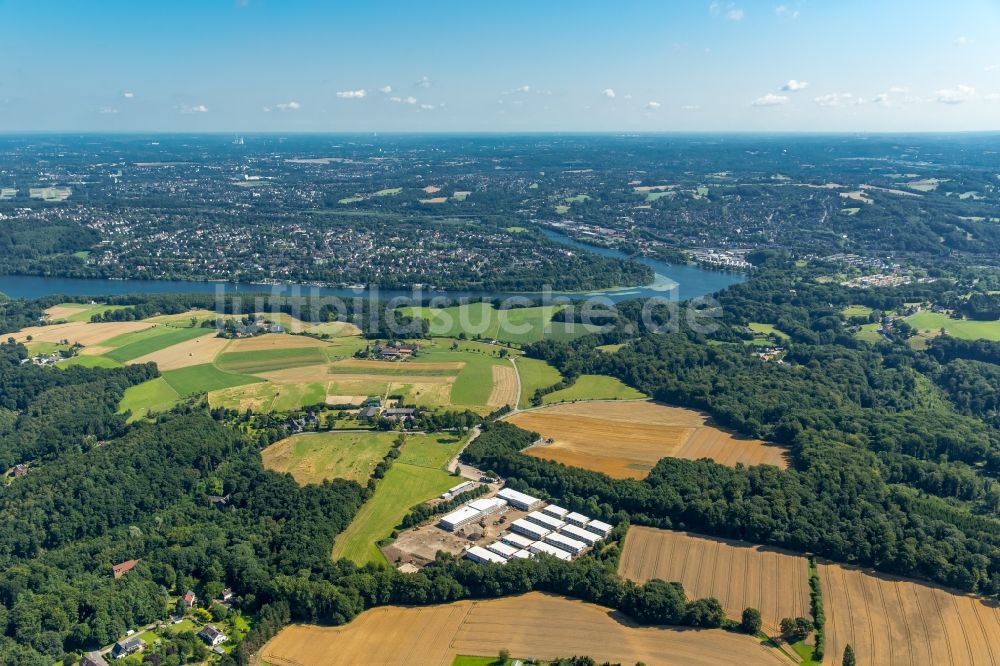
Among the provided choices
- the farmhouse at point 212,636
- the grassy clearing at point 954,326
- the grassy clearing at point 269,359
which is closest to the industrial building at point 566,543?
the farmhouse at point 212,636

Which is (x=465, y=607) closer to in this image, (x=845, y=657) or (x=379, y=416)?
(x=845, y=657)

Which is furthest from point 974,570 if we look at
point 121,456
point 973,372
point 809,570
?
point 121,456

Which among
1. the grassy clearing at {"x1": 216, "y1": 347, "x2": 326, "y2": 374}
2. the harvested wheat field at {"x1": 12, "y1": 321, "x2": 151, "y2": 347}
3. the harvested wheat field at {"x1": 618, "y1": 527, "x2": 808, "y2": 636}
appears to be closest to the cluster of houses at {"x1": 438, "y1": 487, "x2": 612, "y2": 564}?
the harvested wheat field at {"x1": 618, "y1": 527, "x2": 808, "y2": 636}

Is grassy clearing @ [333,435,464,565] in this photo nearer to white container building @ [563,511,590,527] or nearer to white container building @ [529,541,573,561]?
white container building @ [529,541,573,561]

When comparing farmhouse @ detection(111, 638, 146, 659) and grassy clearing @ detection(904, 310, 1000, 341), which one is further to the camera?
grassy clearing @ detection(904, 310, 1000, 341)

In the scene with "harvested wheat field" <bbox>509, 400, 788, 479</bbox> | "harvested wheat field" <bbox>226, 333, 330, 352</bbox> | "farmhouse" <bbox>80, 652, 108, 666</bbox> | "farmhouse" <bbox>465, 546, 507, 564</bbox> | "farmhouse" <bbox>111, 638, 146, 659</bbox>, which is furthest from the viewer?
"harvested wheat field" <bbox>226, 333, 330, 352</bbox>

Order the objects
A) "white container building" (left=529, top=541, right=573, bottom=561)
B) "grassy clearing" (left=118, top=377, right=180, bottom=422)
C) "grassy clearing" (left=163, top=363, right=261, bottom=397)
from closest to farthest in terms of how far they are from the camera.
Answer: "white container building" (left=529, top=541, right=573, bottom=561), "grassy clearing" (left=118, top=377, right=180, bottom=422), "grassy clearing" (left=163, top=363, right=261, bottom=397)

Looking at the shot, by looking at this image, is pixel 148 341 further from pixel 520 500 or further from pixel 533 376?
pixel 520 500
